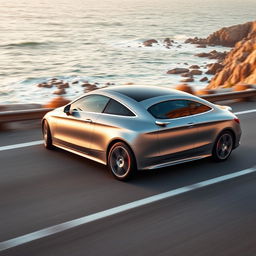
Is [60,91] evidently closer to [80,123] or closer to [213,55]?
[80,123]

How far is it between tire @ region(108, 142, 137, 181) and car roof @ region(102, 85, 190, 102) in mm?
823

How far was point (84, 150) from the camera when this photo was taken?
28.7ft

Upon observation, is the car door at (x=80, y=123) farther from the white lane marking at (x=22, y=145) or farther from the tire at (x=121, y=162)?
the white lane marking at (x=22, y=145)

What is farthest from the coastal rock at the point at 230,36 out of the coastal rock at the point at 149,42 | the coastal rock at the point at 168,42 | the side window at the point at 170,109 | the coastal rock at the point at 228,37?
the side window at the point at 170,109

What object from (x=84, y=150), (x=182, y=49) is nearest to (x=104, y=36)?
(x=182, y=49)

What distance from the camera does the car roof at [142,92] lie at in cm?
837

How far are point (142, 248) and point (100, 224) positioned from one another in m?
0.80

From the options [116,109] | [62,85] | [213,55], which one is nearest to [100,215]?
[116,109]

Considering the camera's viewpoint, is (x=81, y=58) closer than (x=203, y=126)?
No

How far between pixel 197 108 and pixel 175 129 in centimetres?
81

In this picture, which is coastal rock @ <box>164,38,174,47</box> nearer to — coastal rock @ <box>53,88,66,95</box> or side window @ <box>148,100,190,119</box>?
coastal rock @ <box>53,88,66,95</box>

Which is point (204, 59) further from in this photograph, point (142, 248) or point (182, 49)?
point (142, 248)

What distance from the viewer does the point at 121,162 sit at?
806 cm

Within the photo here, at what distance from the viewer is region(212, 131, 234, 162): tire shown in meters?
8.95
